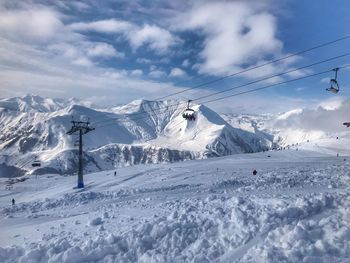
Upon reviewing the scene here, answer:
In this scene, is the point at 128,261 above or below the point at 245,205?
below

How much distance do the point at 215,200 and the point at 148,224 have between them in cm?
601

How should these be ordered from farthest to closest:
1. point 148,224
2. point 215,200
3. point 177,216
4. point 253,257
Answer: point 215,200, point 177,216, point 148,224, point 253,257

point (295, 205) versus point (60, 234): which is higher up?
point (295, 205)

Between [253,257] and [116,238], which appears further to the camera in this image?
[116,238]

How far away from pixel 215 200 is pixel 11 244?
398 inches

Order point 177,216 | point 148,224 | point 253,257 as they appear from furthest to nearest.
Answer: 1. point 177,216
2. point 148,224
3. point 253,257

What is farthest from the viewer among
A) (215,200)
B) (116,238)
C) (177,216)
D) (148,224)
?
(215,200)

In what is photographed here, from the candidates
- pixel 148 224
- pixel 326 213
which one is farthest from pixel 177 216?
pixel 326 213

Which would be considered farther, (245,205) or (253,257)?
(245,205)

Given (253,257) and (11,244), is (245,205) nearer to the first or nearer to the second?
(253,257)

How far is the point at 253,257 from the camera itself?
13273mm

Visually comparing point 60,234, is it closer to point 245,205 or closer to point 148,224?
point 148,224

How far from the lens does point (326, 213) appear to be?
1662 centimetres

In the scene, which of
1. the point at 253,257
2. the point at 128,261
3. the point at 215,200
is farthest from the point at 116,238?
the point at 215,200
